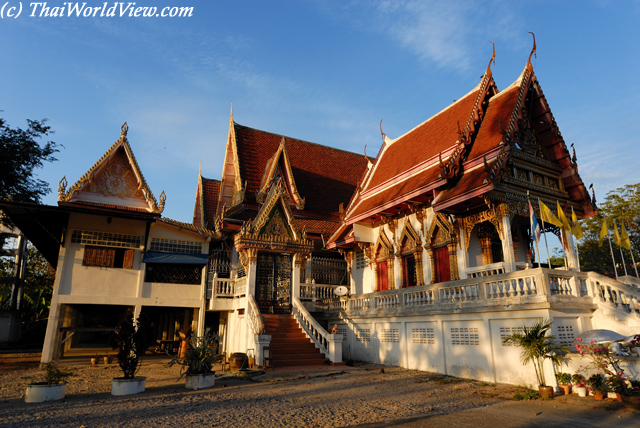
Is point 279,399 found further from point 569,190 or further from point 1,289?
point 1,289

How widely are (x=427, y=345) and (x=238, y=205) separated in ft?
35.9

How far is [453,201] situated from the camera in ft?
40.5

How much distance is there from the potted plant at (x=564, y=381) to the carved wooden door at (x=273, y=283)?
8.93 m

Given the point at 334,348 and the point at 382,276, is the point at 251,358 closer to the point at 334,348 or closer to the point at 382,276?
the point at 334,348

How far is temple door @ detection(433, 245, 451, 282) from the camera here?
45.3ft

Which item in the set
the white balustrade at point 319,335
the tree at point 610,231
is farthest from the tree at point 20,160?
the tree at point 610,231

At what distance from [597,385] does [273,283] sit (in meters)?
10.0

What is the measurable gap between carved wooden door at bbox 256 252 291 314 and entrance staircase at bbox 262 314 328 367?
1.64 feet

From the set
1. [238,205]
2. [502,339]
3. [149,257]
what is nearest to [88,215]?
[149,257]

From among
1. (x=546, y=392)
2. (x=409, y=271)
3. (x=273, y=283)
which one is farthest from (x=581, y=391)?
(x=273, y=283)

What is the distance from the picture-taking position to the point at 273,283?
15180mm

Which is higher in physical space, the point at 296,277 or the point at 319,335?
the point at 296,277

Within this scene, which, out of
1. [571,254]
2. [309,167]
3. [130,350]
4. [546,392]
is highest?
[309,167]

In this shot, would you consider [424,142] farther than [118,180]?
Yes
